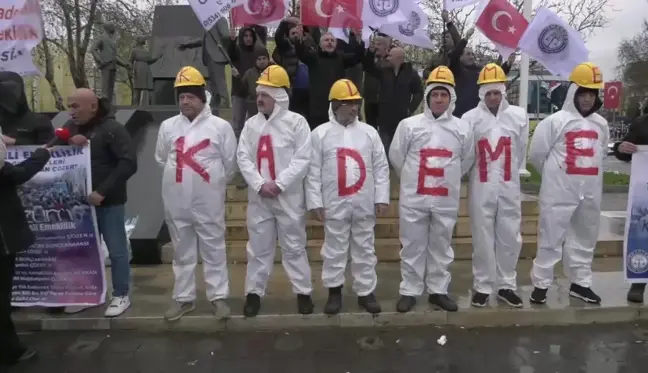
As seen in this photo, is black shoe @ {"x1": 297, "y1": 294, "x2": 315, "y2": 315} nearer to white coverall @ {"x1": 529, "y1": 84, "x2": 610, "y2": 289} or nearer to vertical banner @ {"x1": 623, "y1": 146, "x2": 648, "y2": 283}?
white coverall @ {"x1": 529, "y1": 84, "x2": 610, "y2": 289}

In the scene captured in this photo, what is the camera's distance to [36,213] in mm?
5316

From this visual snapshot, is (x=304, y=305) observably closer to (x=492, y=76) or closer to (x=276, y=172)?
(x=276, y=172)

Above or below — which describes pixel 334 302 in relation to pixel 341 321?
above

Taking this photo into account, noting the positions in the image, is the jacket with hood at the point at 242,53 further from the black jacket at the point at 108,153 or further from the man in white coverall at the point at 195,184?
the black jacket at the point at 108,153

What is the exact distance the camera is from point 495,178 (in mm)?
5352

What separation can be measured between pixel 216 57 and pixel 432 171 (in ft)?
22.0

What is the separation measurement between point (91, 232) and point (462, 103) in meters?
5.00

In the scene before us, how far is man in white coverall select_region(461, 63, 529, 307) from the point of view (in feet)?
17.6

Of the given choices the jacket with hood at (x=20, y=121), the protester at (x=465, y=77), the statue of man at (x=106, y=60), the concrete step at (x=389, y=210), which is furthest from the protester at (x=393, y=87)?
the statue of man at (x=106, y=60)

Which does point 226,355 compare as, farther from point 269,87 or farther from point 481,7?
point 481,7

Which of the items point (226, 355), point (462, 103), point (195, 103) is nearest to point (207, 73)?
point (462, 103)

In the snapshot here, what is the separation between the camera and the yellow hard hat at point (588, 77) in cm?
543

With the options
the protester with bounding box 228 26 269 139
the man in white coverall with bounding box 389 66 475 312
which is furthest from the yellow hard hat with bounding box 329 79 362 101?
the protester with bounding box 228 26 269 139

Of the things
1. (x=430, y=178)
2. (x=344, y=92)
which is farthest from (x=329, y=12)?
(x=430, y=178)
